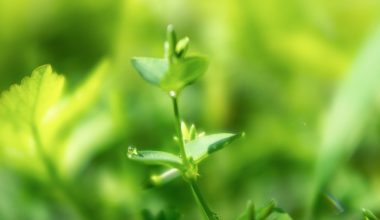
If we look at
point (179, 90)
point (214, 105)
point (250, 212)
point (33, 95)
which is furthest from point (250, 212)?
point (214, 105)

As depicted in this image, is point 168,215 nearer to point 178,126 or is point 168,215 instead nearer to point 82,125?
point 178,126

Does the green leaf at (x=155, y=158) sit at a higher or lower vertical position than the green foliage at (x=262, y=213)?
higher

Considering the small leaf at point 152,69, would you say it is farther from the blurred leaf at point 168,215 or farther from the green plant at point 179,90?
the blurred leaf at point 168,215

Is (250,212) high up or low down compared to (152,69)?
down

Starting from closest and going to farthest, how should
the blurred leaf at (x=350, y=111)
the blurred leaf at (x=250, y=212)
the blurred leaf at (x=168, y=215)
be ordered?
the blurred leaf at (x=250, y=212) → the blurred leaf at (x=168, y=215) → the blurred leaf at (x=350, y=111)

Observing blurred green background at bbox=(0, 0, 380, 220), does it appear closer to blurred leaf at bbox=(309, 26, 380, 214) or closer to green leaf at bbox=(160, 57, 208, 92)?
blurred leaf at bbox=(309, 26, 380, 214)

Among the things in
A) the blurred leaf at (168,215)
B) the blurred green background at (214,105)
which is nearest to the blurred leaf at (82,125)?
the blurred green background at (214,105)

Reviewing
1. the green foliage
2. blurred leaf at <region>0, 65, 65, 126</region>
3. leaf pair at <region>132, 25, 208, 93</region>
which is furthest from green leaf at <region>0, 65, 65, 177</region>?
the green foliage

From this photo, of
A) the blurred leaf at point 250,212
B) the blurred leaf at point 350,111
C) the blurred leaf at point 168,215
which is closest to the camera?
the blurred leaf at point 250,212
